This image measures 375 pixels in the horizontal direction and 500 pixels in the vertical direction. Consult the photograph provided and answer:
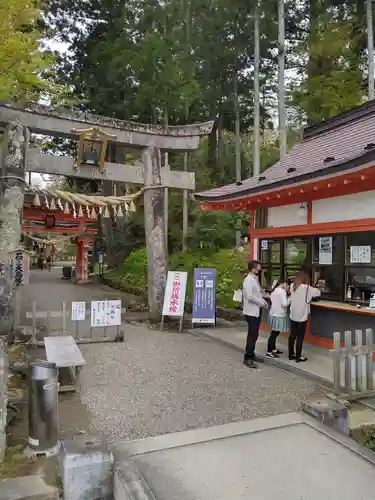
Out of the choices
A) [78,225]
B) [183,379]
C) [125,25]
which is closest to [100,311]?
[183,379]

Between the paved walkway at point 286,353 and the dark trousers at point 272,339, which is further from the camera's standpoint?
the dark trousers at point 272,339

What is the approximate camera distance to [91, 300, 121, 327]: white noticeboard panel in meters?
8.84

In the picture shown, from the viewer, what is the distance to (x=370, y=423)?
4801 mm

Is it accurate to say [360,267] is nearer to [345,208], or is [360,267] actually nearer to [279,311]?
[345,208]

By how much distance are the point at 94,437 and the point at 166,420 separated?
1349 millimetres

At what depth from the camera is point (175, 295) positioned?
10.3m

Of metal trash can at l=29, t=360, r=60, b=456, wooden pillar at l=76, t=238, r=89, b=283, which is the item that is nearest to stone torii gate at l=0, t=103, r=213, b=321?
metal trash can at l=29, t=360, r=60, b=456

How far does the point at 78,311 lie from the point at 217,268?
798cm

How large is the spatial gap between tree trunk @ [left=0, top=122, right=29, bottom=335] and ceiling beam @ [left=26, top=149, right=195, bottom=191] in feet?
1.59

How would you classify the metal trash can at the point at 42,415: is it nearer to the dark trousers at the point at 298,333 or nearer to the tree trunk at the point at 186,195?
the dark trousers at the point at 298,333

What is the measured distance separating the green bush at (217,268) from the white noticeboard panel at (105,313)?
17.9ft

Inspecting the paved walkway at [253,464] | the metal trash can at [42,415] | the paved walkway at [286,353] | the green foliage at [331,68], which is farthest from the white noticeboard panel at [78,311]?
the green foliage at [331,68]

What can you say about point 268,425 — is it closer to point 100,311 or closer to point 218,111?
point 100,311

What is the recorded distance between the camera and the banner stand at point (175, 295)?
33.7ft
